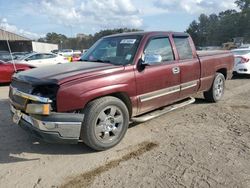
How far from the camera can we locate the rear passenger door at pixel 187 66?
5.91 m

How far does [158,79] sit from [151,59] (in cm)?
49

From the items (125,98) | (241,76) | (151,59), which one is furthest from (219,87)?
(241,76)

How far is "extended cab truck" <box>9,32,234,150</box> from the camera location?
13.1 ft

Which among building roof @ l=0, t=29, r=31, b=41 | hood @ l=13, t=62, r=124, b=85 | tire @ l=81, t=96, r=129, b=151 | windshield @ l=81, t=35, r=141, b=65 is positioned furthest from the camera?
building roof @ l=0, t=29, r=31, b=41

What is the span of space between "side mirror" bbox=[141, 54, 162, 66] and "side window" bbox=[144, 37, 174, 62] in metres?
0.21

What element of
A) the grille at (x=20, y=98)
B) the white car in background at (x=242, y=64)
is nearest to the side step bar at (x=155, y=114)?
the grille at (x=20, y=98)

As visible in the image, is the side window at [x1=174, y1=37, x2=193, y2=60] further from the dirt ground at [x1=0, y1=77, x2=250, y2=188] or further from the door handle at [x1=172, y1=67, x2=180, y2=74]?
the dirt ground at [x1=0, y1=77, x2=250, y2=188]

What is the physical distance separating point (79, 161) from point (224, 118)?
340 cm

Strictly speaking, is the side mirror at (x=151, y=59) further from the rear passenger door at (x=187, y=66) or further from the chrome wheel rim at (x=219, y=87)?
the chrome wheel rim at (x=219, y=87)

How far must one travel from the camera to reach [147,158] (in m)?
4.17

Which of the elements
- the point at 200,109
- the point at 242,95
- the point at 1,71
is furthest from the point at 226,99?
the point at 1,71

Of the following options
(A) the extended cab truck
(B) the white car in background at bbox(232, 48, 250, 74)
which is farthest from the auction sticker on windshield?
(B) the white car in background at bbox(232, 48, 250, 74)

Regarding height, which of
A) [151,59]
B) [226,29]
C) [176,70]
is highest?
[226,29]

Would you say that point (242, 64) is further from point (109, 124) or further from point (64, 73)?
point (64, 73)
